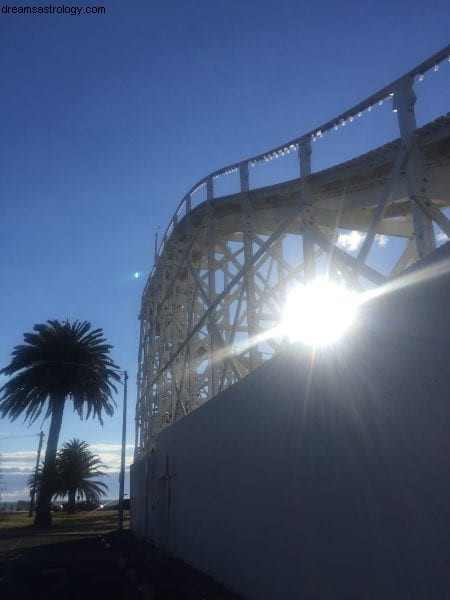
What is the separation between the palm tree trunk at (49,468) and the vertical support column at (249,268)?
25.5 meters

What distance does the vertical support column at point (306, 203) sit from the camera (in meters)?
10.0

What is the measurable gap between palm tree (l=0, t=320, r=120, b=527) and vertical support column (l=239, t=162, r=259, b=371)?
22813mm

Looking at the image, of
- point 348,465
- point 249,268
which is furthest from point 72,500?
point 348,465

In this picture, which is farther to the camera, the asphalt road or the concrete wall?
the asphalt road

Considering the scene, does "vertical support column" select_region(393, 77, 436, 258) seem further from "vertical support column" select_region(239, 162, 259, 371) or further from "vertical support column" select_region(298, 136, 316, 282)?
"vertical support column" select_region(239, 162, 259, 371)

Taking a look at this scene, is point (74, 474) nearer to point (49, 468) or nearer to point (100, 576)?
point (49, 468)

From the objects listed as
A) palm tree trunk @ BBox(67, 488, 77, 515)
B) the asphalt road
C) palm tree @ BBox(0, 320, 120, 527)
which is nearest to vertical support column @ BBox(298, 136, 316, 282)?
the asphalt road

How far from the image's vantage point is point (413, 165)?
321 inches

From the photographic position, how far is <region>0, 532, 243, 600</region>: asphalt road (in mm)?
10055

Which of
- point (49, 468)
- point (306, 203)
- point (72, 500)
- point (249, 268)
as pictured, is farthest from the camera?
point (72, 500)

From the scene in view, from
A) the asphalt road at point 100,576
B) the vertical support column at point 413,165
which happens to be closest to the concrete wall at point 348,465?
the asphalt road at point 100,576

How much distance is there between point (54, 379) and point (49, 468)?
5147mm

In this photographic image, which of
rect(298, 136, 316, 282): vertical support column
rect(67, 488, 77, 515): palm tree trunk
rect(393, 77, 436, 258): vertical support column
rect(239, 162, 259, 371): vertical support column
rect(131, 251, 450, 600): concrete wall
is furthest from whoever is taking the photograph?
rect(67, 488, 77, 515): palm tree trunk

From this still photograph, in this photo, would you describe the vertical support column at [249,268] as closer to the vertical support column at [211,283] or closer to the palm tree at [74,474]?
the vertical support column at [211,283]
